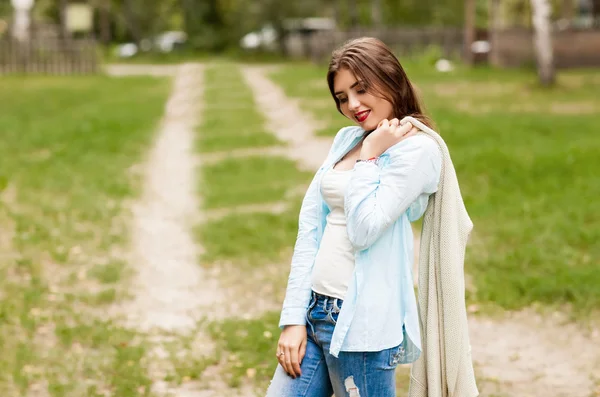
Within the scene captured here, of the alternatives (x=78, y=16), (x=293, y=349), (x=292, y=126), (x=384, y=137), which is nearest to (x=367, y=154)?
(x=384, y=137)

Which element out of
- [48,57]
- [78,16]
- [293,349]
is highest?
[293,349]

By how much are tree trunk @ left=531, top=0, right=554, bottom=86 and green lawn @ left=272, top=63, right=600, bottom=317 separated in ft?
2.19

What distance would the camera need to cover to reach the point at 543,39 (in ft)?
58.9

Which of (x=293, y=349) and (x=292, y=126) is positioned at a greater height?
(x=293, y=349)

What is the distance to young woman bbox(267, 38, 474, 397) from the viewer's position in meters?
2.61

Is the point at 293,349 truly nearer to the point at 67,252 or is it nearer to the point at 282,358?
the point at 282,358

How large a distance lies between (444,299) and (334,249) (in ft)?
1.28

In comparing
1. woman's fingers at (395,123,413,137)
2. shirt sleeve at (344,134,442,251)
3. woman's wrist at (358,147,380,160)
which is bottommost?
shirt sleeve at (344,134,442,251)

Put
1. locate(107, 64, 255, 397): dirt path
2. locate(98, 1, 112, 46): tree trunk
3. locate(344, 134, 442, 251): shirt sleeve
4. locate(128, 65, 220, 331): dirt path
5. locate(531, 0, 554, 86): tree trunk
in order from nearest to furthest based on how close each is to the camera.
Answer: locate(344, 134, 442, 251): shirt sleeve, locate(107, 64, 255, 397): dirt path, locate(128, 65, 220, 331): dirt path, locate(531, 0, 554, 86): tree trunk, locate(98, 1, 112, 46): tree trunk

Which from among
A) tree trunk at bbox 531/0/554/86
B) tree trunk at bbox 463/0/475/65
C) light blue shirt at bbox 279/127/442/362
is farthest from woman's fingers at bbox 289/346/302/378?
tree trunk at bbox 463/0/475/65

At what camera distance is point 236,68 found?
34156 mm

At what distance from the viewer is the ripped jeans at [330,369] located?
8.74ft

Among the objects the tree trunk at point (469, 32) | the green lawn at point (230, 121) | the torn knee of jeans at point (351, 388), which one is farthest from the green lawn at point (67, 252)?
the tree trunk at point (469, 32)

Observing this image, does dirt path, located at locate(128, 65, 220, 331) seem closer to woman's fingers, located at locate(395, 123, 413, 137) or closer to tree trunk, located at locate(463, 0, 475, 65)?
woman's fingers, located at locate(395, 123, 413, 137)
